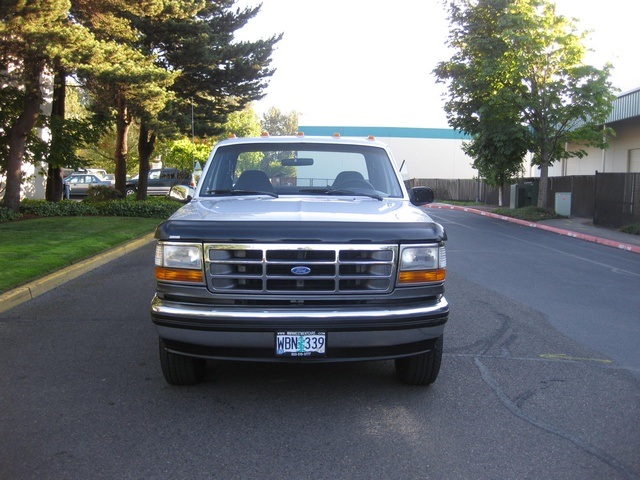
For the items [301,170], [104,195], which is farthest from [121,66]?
[301,170]

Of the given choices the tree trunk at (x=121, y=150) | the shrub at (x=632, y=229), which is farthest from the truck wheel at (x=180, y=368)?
the tree trunk at (x=121, y=150)

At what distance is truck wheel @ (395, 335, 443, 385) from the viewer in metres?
4.79

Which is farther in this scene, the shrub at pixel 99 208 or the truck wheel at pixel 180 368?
the shrub at pixel 99 208

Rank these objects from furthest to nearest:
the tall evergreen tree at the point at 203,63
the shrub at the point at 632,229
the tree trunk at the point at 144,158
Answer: the tree trunk at the point at 144,158 < the tall evergreen tree at the point at 203,63 < the shrub at the point at 632,229

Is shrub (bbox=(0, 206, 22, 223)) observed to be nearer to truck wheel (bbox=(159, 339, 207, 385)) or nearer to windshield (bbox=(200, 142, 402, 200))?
windshield (bbox=(200, 142, 402, 200))

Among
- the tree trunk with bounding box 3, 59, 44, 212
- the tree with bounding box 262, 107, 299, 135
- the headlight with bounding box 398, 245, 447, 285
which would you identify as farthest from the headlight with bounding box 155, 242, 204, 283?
the tree with bounding box 262, 107, 299, 135

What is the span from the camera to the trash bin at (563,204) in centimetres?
2684

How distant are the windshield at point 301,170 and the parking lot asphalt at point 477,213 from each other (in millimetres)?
3673

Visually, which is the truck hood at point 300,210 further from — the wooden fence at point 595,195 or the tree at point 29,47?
the wooden fence at point 595,195

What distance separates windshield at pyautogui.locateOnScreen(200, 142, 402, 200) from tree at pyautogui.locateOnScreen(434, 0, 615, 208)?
19.4m

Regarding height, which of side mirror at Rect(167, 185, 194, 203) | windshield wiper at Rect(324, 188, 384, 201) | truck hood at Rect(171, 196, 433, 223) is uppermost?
windshield wiper at Rect(324, 188, 384, 201)

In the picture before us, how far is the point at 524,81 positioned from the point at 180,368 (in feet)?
79.8

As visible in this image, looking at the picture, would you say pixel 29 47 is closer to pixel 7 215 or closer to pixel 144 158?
pixel 7 215

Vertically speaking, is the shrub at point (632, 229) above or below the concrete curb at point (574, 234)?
above
